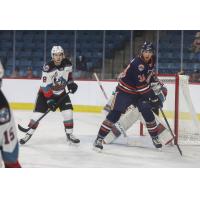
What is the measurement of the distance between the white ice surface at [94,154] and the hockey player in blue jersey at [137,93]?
0.68 ft

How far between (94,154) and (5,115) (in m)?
2.25

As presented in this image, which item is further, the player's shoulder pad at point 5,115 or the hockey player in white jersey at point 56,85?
the hockey player in white jersey at point 56,85

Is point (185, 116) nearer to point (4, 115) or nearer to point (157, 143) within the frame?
point (157, 143)

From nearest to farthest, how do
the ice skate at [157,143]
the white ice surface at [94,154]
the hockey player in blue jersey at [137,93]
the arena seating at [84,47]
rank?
the white ice surface at [94,154] < the hockey player in blue jersey at [137,93] < the ice skate at [157,143] < the arena seating at [84,47]

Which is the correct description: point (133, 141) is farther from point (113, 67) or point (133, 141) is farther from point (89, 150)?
point (113, 67)

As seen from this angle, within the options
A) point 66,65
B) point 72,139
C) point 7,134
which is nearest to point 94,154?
point 72,139

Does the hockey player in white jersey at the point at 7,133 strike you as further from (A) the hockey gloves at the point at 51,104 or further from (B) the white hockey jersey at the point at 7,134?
(A) the hockey gloves at the point at 51,104

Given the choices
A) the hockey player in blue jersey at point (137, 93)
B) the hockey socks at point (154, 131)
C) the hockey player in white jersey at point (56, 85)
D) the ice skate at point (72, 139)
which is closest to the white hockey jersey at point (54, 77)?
the hockey player in white jersey at point (56, 85)

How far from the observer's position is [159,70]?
8.85 meters

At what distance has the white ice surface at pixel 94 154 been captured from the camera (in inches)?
142

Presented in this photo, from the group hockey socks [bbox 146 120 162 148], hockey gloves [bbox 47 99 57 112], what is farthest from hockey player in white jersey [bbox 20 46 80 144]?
hockey socks [bbox 146 120 162 148]

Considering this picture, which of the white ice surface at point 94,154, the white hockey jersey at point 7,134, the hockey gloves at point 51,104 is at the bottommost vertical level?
the white ice surface at point 94,154

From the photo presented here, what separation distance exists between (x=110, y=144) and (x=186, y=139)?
75 centimetres

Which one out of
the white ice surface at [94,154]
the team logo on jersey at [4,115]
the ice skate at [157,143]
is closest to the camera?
the team logo on jersey at [4,115]
